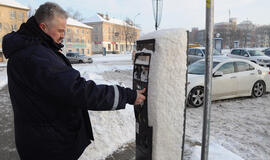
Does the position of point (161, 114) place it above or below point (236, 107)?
above

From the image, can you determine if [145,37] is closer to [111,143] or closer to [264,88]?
[111,143]

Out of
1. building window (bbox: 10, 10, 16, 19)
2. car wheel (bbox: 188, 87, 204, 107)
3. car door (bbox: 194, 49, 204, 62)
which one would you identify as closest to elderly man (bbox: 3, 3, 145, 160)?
car wheel (bbox: 188, 87, 204, 107)

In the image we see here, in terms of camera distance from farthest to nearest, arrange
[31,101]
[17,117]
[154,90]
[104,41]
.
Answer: [104,41] < [154,90] < [17,117] < [31,101]

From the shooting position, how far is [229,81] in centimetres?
666

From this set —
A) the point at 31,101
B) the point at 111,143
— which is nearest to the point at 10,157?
the point at 111,143

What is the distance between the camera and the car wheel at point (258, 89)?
23.7ft

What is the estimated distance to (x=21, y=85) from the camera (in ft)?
5.14

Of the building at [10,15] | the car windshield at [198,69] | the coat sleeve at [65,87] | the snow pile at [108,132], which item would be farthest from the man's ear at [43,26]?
the building at [10,15]

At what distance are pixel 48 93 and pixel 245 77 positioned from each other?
270 inches

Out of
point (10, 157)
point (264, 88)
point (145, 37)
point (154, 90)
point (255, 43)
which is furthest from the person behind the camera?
point (255, 43)

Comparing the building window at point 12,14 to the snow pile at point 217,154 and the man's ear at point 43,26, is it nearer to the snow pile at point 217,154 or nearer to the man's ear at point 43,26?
the snow pile at point 217,154

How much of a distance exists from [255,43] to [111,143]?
9186 cm

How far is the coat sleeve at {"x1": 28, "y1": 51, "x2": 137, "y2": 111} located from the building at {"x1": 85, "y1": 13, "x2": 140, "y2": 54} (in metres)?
63.7

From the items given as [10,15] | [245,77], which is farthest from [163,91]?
[10,15]
